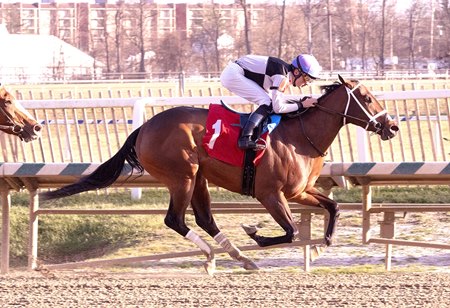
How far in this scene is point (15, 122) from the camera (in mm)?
8406

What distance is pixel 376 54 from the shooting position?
59125mm

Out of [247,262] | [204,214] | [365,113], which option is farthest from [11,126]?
[365,113]

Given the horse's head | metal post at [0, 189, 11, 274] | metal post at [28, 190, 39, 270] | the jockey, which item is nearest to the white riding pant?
the jockey

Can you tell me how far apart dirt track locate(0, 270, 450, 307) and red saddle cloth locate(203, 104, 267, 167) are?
912 millimetres

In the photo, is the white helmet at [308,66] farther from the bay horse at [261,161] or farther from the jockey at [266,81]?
the bay horse at [261,161]

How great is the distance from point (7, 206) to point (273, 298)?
10.6 feet

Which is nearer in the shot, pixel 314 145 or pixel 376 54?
pixel 314 145

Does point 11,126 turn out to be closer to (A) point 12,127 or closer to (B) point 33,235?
(A) point 12,127

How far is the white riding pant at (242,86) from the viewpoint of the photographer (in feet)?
27.1

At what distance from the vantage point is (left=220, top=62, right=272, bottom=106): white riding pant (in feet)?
27.1

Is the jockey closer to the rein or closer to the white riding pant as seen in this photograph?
the white riding pant

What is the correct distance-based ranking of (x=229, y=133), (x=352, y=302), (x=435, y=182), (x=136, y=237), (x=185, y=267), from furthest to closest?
(x=136, y=237)
(x=185, y=267)
(x=435, y=182)
(x=229, y=133)
(x=352, y=302)

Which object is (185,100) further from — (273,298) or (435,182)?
(273,298)

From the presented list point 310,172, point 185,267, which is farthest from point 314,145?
point 185,267
